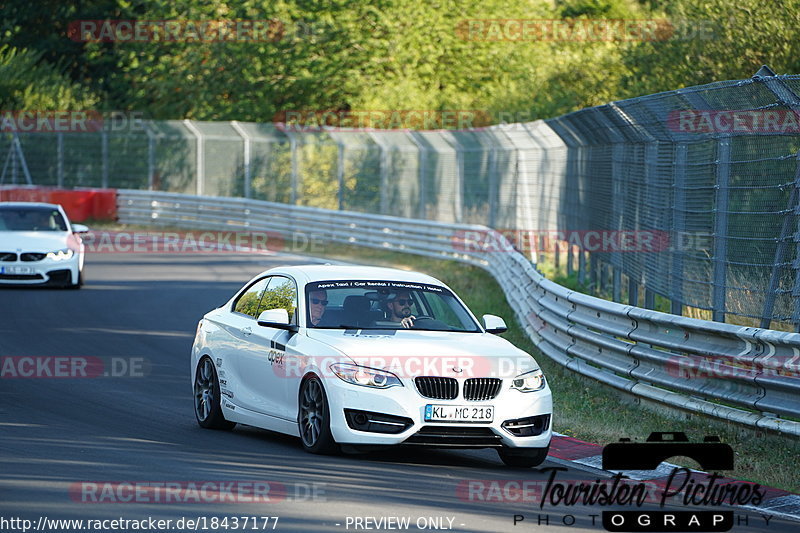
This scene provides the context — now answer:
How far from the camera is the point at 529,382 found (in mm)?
10195

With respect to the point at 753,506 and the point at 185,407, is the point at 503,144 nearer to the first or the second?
the point at 185,407

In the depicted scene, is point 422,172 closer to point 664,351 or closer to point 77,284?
point 77,284

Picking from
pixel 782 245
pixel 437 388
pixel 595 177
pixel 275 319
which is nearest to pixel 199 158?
pixel 595 177

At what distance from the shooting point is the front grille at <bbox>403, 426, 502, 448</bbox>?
977 centimetres

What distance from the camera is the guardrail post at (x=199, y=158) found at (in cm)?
4062

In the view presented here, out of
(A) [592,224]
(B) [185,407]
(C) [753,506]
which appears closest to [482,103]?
(A) [592,224]

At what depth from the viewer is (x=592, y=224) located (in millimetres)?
19500

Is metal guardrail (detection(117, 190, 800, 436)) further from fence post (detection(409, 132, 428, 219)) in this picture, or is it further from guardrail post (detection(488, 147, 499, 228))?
fence post (detection(409, 132, 428, 219))

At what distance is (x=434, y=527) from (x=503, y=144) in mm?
19399

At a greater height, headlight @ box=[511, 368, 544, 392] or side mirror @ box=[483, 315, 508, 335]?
side mirror @ box=[483, 315, 508, 335]

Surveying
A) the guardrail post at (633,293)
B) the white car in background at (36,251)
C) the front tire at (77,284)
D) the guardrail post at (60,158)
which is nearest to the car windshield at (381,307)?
the guardrail post at (633,293)

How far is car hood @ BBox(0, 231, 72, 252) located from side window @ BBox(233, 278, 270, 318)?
1222 cm

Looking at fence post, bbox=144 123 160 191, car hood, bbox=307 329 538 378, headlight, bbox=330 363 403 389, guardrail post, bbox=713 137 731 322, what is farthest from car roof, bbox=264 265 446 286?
fence post, bbox=144 123 160 191

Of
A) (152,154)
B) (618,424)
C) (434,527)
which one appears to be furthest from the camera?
(152,154)
